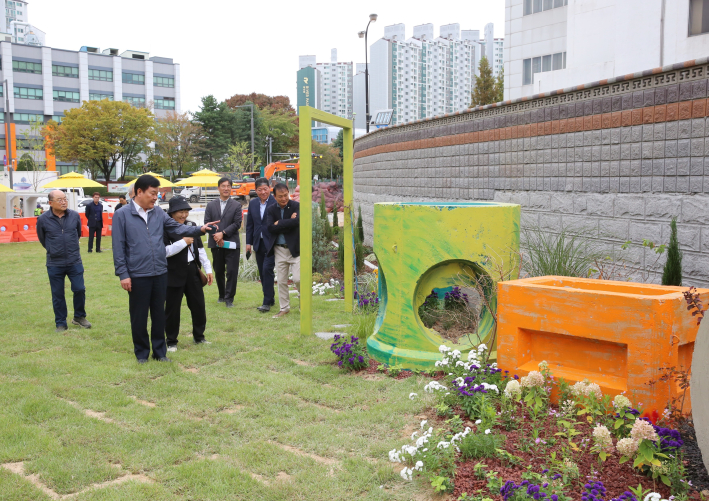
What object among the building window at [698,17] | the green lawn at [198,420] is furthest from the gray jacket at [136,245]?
the building window at [698,17]

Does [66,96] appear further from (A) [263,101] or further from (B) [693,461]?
(B) [693,461]

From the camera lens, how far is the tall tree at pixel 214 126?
213 feet

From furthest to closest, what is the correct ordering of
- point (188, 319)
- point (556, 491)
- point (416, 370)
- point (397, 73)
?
1. point (397, 73)
2. point (188, 319)
3. point (416, 370)
4. point (556, 491)

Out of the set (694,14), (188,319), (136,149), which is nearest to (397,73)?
(136,149)

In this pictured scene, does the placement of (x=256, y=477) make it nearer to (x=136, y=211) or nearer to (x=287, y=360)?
(x=287, y=360)

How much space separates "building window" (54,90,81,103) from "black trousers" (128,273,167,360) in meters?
76.8

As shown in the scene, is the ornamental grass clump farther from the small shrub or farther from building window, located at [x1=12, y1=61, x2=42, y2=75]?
building window, located at [x1=12, y1=61, x2=42, y2=75]

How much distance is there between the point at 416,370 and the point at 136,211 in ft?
11.1

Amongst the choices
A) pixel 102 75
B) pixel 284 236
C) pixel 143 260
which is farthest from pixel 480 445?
pixel 102 75

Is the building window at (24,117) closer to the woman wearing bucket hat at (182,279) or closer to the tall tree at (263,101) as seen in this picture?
the tall tree at (263,101)

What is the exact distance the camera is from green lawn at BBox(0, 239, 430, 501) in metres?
3.68

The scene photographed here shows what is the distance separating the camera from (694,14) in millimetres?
15906

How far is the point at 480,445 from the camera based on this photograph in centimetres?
365

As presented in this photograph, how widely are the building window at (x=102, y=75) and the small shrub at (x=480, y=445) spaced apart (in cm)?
8242
